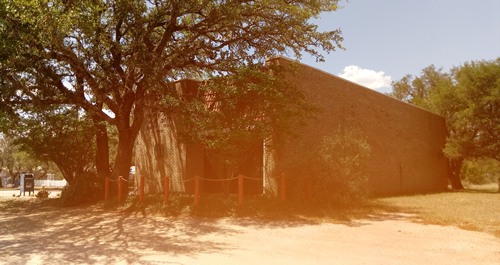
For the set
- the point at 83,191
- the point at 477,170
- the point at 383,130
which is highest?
the point at 383,130

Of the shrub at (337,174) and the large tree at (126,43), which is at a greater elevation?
the large tree at (126,43)

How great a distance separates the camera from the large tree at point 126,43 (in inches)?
518

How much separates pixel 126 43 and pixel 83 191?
6.63 metres

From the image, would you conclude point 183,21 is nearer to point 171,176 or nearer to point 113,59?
point 113,59

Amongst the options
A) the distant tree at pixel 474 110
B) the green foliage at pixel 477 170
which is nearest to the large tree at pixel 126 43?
the distant tree at pixel 474 110

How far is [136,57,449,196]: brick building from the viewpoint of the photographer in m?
18.5

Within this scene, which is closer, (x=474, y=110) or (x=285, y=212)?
(x=285, y=212)

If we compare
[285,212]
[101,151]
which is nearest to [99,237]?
[285,212]

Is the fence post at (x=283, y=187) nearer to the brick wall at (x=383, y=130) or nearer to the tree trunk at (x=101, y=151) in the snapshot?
the brick wall at (x=383, y=130)

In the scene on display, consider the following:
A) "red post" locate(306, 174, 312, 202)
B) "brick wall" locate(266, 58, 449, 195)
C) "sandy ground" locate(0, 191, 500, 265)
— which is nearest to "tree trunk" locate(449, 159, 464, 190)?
"brick wall" locate(266, 58, 449, 195)

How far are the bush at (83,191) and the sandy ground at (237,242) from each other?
418 cm

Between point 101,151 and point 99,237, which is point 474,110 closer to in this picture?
point 101,151

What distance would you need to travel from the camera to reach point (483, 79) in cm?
3200

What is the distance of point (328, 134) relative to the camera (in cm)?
2017
